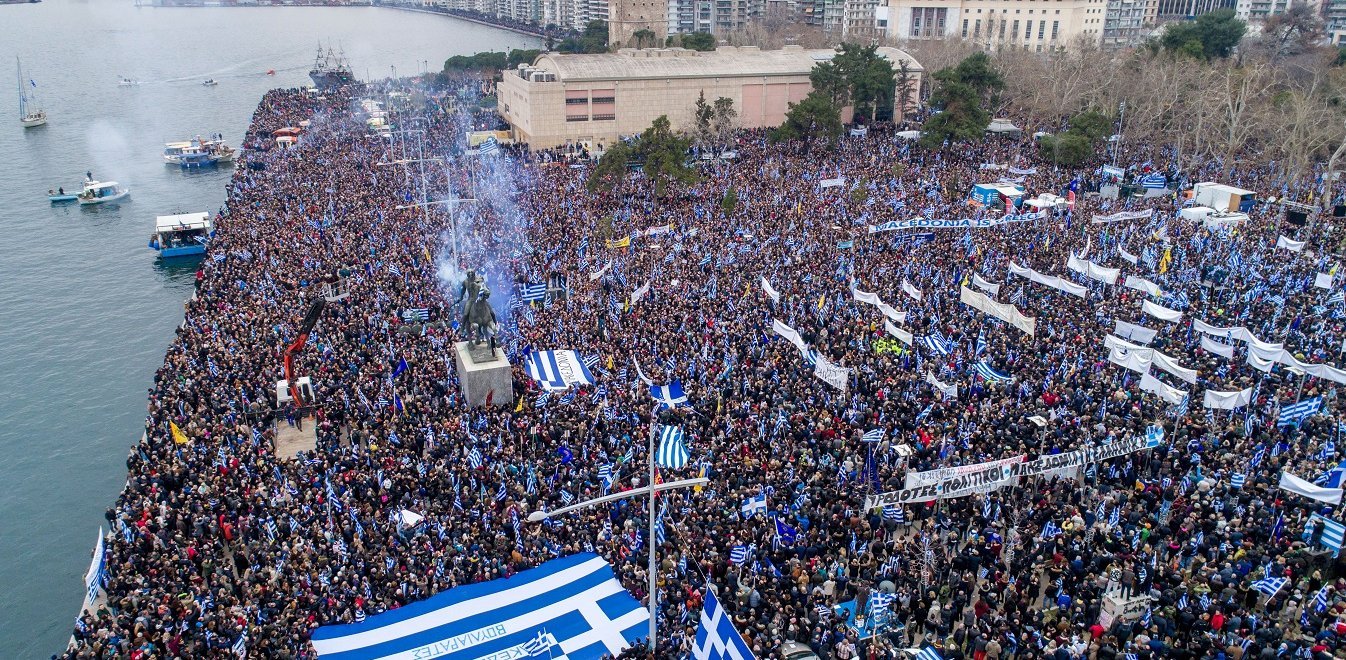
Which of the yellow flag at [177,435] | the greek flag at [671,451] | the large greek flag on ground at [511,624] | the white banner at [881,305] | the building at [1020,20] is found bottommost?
the large greek flag on ground at [511,624]

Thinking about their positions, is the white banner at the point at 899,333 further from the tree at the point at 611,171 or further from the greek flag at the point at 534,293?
the tree at the point at 611,171

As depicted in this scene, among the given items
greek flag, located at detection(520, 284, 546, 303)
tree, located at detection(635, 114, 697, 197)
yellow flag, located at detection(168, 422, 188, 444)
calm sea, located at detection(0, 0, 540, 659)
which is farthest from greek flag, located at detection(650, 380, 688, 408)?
tree, located at detection(635, 114, 697, 197)

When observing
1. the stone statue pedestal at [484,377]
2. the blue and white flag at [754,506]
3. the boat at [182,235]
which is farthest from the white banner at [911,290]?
the boat at [182,235]

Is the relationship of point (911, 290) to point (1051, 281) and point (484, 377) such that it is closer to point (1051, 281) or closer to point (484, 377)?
point (1051, 281)

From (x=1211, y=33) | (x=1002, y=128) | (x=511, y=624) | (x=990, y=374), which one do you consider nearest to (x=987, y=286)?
(x=990, y=374)

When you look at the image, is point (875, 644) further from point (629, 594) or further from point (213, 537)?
point (213, 537)

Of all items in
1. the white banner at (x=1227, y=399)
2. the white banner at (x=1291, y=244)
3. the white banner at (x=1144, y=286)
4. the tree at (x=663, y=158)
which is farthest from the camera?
the tree at (x=663, y=158)

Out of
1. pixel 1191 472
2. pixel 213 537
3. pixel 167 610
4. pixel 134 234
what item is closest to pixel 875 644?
pixel 1191 472
